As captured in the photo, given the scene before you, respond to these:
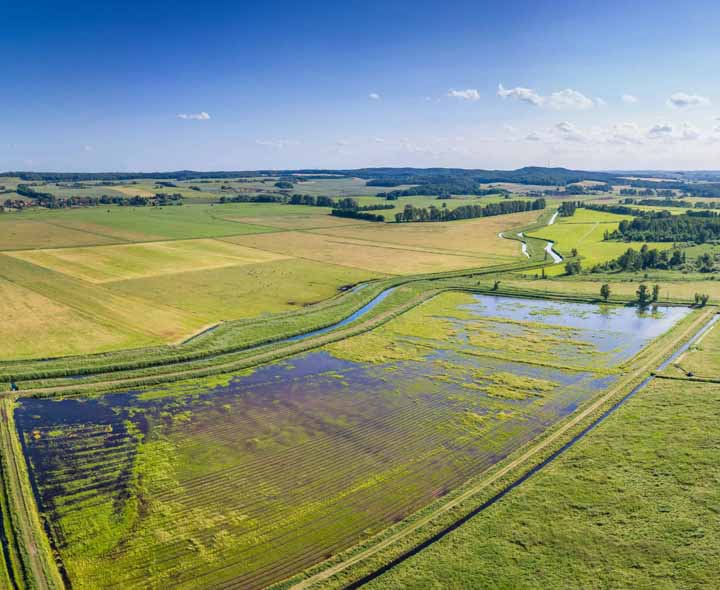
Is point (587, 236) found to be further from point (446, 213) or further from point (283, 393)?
point (283, 393)

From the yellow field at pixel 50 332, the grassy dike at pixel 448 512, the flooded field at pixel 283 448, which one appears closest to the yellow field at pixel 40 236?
the yellow field at pixel 50 332

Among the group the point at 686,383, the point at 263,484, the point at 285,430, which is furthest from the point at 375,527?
the point at 686,383

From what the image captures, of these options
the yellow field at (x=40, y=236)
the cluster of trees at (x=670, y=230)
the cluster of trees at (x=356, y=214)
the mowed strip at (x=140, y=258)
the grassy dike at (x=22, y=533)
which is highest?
the cluster of trees at (x=356, y=214)

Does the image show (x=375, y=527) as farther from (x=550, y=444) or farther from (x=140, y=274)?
(x=140, y=274)

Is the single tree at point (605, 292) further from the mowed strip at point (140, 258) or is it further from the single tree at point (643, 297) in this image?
the mowed strip at point (140, 258)

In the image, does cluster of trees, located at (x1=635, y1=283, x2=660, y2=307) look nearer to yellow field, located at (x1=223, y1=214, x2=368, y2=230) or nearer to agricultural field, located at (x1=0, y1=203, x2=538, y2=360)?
agricultural field, located at (x1=0, y1=203, x2=538, y2=360)

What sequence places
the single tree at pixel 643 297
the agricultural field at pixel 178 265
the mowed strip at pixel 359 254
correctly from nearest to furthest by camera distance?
the agricultural field at pixel 178 265
the single tree at pixel 643 297
the mowed strip at pixel 359 254
